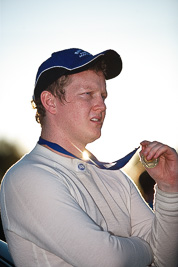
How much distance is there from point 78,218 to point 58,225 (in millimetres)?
135

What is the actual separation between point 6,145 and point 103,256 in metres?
53.0

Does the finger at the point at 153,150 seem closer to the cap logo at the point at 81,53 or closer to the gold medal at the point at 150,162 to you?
the gold medal at the point at 150,162

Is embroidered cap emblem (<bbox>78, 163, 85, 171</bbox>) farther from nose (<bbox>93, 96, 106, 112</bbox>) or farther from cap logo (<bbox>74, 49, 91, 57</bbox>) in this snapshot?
cap logo (<bbox>74, 49, 91, 57</bbox>)

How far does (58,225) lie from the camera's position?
1848 mm

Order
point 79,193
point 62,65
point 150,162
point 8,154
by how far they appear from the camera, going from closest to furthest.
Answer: point 79,193, point 150,162, point 62,65, point 8,154

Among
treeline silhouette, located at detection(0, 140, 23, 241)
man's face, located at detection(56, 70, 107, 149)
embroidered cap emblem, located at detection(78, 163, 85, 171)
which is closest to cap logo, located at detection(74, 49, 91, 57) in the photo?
man's face, located at detection(56, 70, 107, 149)

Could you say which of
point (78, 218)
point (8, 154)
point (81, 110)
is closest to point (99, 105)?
point (81, 110)

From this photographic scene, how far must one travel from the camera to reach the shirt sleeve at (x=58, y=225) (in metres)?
1.83

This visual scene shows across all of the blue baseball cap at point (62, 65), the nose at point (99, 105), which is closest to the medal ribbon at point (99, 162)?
the nose at point (99, 105)

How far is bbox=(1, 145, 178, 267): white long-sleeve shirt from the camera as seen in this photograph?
185 cm

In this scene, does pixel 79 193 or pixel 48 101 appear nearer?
pixel 79 193

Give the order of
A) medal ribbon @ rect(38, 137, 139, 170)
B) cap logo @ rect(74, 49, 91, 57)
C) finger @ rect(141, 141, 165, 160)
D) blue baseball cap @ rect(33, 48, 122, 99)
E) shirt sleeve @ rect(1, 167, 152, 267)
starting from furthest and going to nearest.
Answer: cap logo @ rect(74, 49, 91, 57)
blue baseball cap @ rect(33, 48, 122, 99)
medal ribbon @ rect(38, 137, 139, 170)
finger @ rect(141, 141, 165, 160)
shirt sleeve @ rect(1, 167, 152, 267)

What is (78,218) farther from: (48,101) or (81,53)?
(81,53)

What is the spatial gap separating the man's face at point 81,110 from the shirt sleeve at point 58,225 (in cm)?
63
